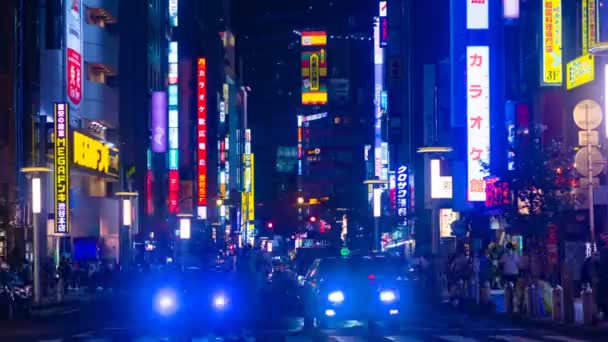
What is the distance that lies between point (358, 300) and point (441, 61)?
49024 mm

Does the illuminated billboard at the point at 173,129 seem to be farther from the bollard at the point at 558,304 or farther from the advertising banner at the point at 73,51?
the bollard at the point at 558,304

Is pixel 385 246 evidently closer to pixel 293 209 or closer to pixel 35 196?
pixel 35 196

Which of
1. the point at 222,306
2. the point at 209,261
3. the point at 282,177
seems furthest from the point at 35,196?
the point at 282,177

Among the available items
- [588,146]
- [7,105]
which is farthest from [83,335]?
[7,105]

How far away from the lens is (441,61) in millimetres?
72625

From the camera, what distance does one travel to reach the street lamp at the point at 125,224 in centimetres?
6178

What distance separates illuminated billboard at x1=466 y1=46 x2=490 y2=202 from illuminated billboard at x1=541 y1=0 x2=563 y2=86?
7.28 m

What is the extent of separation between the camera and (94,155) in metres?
55.6

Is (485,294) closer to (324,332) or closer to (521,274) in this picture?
(521,274)

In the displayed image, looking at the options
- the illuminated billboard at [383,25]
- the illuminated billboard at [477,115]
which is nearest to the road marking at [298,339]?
the illuminated billboard at [477,115]

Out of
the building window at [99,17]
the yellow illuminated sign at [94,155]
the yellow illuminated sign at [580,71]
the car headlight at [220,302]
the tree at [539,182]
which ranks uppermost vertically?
the building window at [99,17]

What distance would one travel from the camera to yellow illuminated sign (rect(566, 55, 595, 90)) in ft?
121

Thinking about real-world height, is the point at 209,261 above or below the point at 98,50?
below

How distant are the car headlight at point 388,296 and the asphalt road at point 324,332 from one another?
644mm
